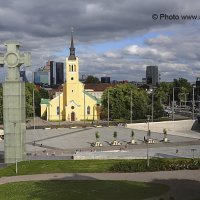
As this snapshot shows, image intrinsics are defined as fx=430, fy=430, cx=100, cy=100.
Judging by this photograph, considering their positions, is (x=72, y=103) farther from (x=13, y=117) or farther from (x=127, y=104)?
(x=13, y=117)

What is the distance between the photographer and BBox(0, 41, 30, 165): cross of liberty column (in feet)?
144

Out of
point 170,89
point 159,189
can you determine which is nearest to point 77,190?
point 159,189

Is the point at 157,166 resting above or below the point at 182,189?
above

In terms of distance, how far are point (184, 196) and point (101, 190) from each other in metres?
6.16

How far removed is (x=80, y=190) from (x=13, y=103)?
1567 centimetres

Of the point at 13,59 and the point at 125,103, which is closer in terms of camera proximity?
the point at 13,59

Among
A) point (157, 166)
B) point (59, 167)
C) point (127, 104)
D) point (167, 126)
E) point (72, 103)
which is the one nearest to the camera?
point (157, 166)

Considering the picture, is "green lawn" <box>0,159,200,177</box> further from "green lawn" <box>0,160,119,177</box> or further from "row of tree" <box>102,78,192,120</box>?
"row of tree" <box>102,78,192,120</box>

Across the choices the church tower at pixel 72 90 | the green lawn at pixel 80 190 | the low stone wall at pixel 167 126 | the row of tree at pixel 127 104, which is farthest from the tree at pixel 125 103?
the green lawn at pixel 80 190

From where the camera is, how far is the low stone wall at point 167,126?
84.1 metres

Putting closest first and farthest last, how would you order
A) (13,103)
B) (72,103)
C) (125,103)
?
(13,103) → (125,103) → (72,103)

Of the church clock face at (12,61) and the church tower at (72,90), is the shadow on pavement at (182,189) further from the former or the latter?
the church tower at (72,90)

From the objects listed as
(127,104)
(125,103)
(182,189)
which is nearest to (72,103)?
(125,103)

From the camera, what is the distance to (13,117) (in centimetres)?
4381
